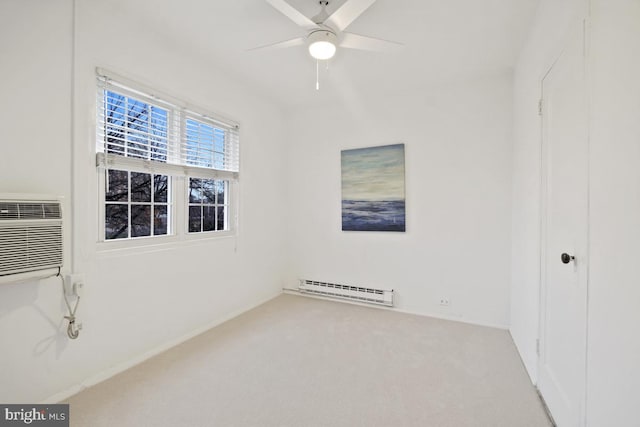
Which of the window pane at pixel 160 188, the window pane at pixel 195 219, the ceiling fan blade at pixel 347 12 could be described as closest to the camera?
the ceiling fan blade at pixel 347 12

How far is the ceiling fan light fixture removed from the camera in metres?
2.02

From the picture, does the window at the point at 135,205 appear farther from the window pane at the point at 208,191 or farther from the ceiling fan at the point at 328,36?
the ceiling fan at the point at 328,36

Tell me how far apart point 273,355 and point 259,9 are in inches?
107

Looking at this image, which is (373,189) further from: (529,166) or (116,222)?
(116,222)

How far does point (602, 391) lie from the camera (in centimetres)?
113

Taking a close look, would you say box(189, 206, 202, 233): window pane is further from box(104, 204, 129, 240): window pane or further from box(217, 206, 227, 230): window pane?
box(104, 204, 129, 240): window pane

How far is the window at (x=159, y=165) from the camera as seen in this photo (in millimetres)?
2170

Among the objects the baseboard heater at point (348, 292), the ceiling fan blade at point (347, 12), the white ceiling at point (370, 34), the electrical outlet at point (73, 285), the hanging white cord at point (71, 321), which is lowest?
the baseboard heater at point (348, 292)

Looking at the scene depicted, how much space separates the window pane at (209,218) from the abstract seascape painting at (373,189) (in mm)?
1649

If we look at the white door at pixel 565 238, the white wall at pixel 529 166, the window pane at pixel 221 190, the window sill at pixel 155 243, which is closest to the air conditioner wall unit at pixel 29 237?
the window sill at pixel 155 243

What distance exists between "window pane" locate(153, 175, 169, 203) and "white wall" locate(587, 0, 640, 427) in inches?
117

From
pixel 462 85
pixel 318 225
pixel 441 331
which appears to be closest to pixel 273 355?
pixel 441 331

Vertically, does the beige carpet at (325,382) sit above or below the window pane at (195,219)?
below

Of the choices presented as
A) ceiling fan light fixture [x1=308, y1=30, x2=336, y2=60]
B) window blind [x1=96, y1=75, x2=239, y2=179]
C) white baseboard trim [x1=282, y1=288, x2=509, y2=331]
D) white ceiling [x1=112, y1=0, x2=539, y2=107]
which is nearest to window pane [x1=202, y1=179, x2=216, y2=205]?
window blind [x1=96, y1=75, x2=239, y2=179]
